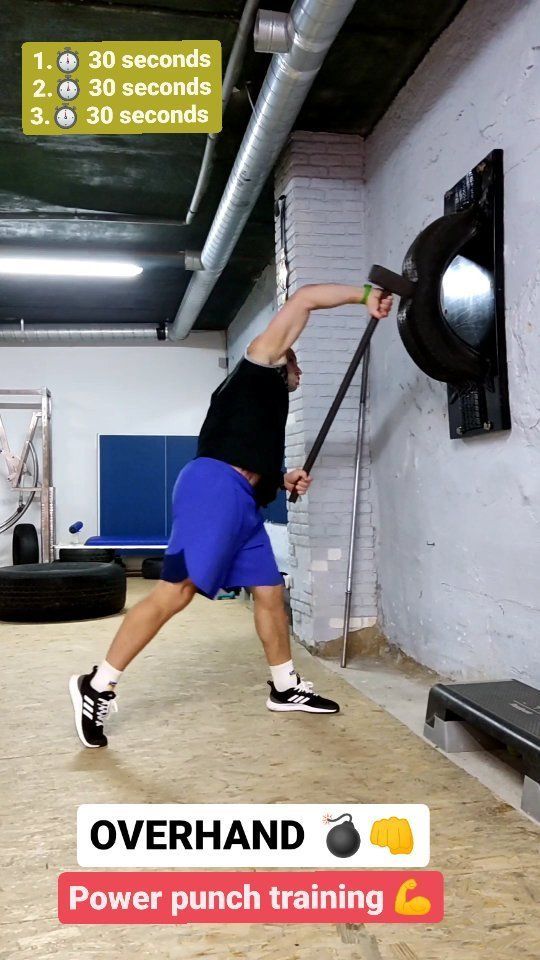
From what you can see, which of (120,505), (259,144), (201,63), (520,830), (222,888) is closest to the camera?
(222,888)

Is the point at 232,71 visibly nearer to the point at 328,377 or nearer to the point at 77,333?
the point at 328,377

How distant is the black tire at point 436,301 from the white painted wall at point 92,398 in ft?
20.7

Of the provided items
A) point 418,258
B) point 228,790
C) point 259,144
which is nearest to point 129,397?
point 259,144

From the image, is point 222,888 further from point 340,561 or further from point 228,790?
point 340,561

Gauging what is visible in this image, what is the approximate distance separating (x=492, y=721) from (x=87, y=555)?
615 centimetres

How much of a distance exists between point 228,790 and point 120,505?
673cm

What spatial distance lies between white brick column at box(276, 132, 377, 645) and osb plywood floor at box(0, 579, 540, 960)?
45 centimetres

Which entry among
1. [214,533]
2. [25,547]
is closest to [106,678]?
[214,533]

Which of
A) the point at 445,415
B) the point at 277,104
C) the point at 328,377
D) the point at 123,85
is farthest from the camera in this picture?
the point at 328,377

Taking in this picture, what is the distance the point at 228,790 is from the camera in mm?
1960

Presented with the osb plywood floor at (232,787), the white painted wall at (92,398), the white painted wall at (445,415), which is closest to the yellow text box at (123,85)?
the white painted wall at (445,415)

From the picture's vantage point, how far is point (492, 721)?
1.97 meters

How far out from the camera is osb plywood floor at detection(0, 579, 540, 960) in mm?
1318

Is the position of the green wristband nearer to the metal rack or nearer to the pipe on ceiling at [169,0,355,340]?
the pipe on ceiling at [169,0,355,340]
